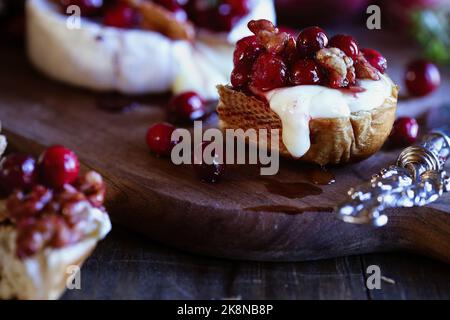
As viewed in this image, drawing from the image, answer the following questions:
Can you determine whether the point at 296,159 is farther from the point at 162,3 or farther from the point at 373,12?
the point at 373,12

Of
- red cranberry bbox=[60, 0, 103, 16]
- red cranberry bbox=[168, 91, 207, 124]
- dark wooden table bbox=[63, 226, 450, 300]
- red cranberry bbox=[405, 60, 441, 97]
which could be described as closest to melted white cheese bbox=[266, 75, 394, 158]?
dark wooden table bbox=[63, 226, 450, 300]

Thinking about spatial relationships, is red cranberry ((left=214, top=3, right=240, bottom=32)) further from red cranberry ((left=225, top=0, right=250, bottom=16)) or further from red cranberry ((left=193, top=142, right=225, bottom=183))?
red cranberry ((left=193, top=142, right=225, bottom=183))

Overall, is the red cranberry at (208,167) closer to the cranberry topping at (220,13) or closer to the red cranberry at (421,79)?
the cranberry topping at (220,13)

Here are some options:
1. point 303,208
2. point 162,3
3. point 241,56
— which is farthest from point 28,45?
point 303,208

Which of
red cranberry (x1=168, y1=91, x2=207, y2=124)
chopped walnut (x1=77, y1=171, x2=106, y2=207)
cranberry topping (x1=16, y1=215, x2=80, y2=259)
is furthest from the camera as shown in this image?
red cranberry (x1=168, y1=91, x2=207, y2=124)

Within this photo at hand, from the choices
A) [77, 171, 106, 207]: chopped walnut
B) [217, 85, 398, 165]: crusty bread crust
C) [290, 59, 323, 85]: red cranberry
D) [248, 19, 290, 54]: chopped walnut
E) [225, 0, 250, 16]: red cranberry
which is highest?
[225, 0, 250, 16]: red cranberry
